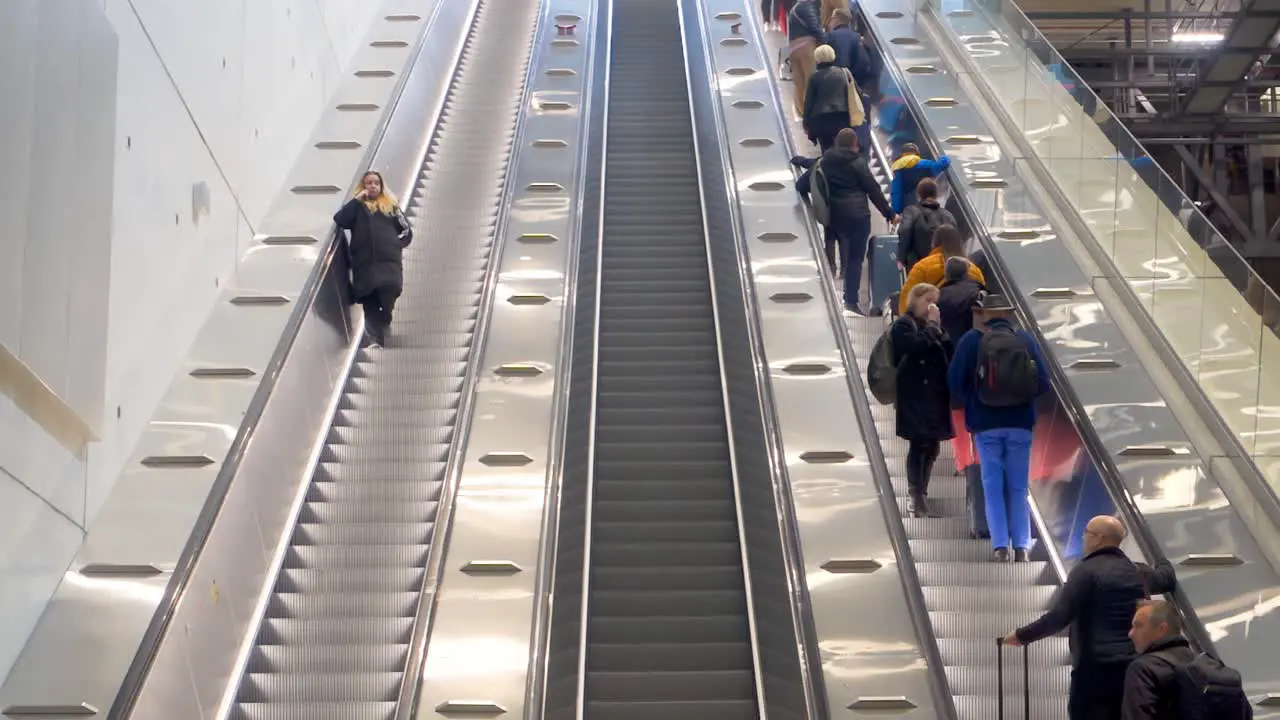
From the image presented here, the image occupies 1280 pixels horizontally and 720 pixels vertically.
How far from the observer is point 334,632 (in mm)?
8117

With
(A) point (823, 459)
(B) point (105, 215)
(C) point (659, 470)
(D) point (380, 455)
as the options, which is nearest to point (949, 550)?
(A) point (823, 459)

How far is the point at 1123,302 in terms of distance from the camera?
10242 mm

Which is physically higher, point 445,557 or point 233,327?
point 233,327

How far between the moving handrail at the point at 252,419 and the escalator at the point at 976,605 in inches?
133

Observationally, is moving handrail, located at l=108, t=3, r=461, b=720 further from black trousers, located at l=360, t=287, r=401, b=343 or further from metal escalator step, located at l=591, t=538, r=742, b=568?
metal escalator step, located at l=591, t=538, r=742, b=568

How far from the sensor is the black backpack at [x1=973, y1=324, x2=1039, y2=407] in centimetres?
809

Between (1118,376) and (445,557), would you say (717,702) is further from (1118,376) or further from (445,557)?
(1118,376)

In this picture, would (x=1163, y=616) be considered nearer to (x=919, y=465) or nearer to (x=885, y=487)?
(x=885, y=487)

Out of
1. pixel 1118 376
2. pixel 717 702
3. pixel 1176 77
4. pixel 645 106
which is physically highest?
pixel 1176 77

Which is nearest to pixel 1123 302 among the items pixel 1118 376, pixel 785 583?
pixel 1118 376

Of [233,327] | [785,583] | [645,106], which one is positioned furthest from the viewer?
[645,106]

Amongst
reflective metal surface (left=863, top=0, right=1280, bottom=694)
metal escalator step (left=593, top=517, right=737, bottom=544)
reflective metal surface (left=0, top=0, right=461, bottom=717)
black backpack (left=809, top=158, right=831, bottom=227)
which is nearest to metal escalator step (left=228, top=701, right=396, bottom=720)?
reflective metal surface (left=0, top=0, right=461, bottom=717)

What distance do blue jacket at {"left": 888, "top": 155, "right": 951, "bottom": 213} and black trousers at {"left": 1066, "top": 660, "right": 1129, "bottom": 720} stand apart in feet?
19.0

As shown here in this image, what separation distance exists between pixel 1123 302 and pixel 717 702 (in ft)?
13.7
